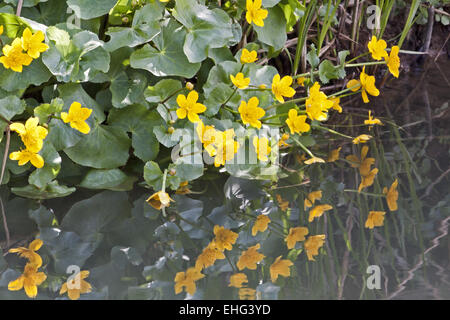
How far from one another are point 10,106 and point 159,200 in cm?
30

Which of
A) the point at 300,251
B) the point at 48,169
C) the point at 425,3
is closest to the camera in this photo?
the point at 300,251

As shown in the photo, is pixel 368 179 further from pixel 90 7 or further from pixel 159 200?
pixel 90 7

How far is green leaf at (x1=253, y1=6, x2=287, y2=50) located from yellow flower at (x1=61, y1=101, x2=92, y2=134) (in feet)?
1.42

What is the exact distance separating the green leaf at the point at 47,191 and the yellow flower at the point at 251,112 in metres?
0.33

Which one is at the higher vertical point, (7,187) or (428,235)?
(7,187)

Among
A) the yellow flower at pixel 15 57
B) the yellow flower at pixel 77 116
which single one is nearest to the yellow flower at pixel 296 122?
the yellow flower at pixel 77 116

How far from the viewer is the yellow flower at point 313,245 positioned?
0.93m

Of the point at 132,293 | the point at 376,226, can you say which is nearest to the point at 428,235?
the point at 376,226

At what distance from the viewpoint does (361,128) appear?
5.16 ft

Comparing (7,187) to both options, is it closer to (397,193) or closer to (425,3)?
(397,193)

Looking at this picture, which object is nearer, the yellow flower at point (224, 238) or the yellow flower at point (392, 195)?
the yellow flower at point (224, 238)

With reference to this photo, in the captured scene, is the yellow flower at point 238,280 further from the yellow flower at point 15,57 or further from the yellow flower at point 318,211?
the yellow flower at point 15,57

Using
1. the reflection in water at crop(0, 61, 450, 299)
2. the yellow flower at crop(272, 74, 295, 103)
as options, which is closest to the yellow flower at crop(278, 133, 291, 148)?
the reflection in water at crop(0, 61, 450, 299)
